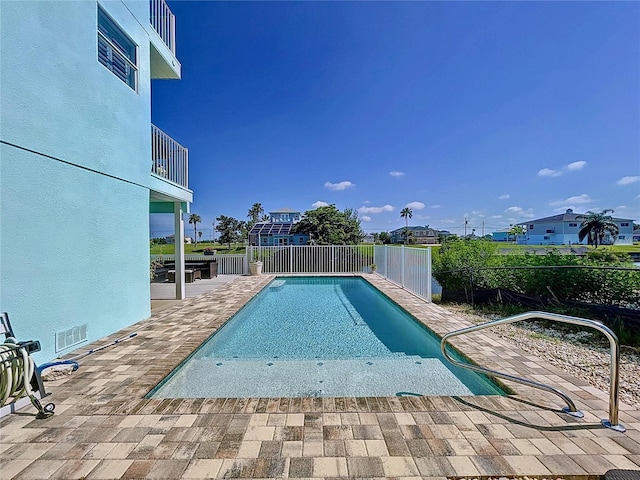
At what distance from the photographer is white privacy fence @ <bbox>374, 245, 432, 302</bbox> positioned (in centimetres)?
765

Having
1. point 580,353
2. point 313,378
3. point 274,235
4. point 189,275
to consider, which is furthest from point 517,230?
point 313,378

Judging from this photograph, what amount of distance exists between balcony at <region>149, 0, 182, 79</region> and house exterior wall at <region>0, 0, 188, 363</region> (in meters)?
1.00

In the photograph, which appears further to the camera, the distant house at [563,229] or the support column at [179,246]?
the distant house at [563,229]

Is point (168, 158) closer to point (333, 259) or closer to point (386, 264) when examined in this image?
point (386, 264)

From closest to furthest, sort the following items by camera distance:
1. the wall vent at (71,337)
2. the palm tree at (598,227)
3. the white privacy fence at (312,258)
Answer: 1. the wall vent at (71,337)
2. the white privacy fence at (312,258)
3. the palm tree at (598,227)

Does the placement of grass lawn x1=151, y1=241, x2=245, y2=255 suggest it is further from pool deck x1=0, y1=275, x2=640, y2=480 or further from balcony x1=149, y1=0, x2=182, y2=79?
pool deck x1=0, y1=275, x2=640, y2=480

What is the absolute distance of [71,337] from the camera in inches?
159

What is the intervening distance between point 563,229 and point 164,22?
63.6 m

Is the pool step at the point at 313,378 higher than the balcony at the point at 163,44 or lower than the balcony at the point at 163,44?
lower

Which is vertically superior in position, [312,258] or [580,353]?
[312,258]

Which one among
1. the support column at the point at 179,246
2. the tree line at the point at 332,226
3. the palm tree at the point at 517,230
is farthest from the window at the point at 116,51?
the palm tree at the point at 517,230

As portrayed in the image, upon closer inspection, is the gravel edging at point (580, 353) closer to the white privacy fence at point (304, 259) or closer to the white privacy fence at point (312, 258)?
the white privacy fence at point (304, 259)

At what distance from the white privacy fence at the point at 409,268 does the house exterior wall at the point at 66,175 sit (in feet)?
21.6

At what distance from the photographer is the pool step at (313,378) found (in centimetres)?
350
